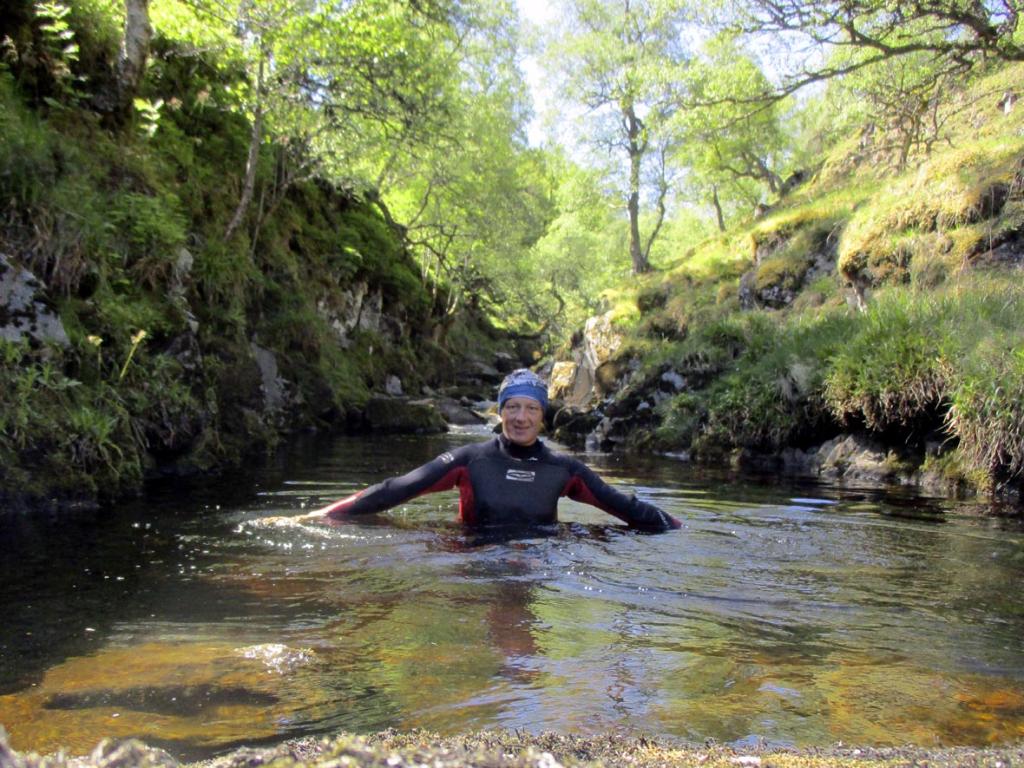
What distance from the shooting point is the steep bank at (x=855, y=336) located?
9102 millimetres

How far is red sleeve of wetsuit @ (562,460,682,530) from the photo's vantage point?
19.7ft

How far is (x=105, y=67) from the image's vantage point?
1016 centimetres

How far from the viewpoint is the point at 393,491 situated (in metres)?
5.77

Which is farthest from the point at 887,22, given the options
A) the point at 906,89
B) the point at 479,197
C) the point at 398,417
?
the point at 479,197

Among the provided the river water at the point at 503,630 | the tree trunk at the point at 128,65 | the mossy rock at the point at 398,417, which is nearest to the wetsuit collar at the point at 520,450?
the river water at the point at 503,630

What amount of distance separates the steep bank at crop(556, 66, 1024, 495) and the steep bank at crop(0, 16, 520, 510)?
5.67 meters

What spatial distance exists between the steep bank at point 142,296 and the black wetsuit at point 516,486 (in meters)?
2.84

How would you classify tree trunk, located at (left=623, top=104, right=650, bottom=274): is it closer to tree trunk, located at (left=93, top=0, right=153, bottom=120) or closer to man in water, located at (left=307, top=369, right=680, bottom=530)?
tree trunk, located at (left=93, top=0, right=153, bottom=120)

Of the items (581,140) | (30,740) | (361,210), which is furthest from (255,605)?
(581,140)

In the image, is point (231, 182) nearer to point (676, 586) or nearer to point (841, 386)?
point (841, 386)

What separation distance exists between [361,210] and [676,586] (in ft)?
67.7

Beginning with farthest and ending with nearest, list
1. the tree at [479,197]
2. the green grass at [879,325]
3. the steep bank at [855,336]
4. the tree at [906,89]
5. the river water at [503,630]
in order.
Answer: the tree at [479,197] < the tree at [906,89] < the steep bank at [855,336] < the green grass at [879,325] < the river water at [503,630]

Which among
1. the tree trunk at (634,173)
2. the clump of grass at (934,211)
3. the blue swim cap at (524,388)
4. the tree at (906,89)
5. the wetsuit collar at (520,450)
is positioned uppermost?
the tree trunk at (634,173)

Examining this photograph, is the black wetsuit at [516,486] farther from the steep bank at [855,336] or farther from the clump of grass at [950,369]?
the steep bank at [855,336]
